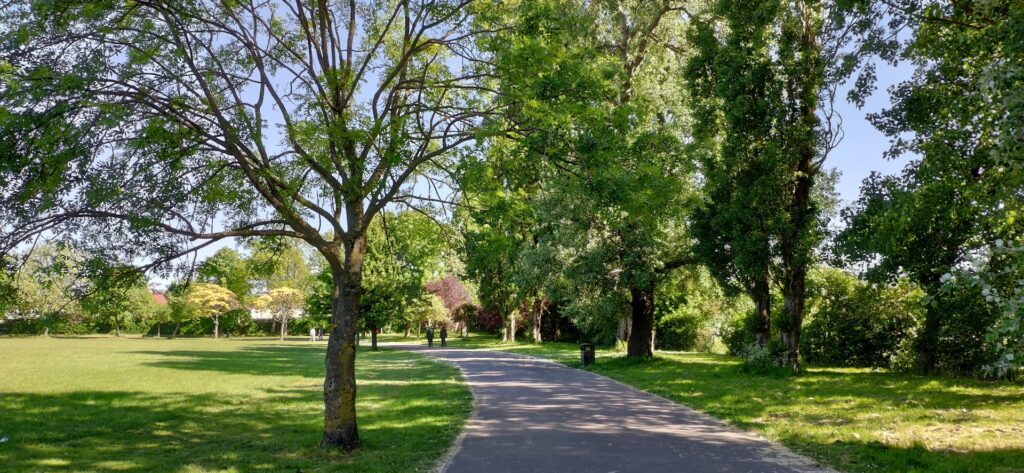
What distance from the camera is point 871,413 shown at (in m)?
11.0

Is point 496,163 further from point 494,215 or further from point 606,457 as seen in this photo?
point 606,457

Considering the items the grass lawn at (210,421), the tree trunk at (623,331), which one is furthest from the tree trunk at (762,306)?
the tree trunk at (623,331)

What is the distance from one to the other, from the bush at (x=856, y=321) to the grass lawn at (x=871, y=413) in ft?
11.3

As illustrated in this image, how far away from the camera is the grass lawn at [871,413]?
7676mm

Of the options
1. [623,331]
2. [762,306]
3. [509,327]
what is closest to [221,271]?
[762,306]

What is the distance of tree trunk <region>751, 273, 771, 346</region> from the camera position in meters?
19.5

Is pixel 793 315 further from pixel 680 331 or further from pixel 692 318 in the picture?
pixel 680 331

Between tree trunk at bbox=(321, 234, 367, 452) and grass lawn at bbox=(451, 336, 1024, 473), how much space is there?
6.29 meters

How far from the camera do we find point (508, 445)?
8.65 meters

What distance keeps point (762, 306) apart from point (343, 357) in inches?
596

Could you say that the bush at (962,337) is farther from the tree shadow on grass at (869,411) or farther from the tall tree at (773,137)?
the tall tree at (773,137)

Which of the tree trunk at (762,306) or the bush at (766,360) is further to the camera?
the tree trunk at (762,306)

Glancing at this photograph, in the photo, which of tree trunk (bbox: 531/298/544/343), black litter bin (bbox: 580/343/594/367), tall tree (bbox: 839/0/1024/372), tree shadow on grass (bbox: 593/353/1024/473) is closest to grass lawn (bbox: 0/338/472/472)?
black litter bin (bbox: 580/343/594/367)

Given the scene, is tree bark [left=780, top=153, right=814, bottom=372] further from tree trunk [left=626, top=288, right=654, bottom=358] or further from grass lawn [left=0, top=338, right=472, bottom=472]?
grass lawn [left=0, top=338, right=472, bottom=472]
